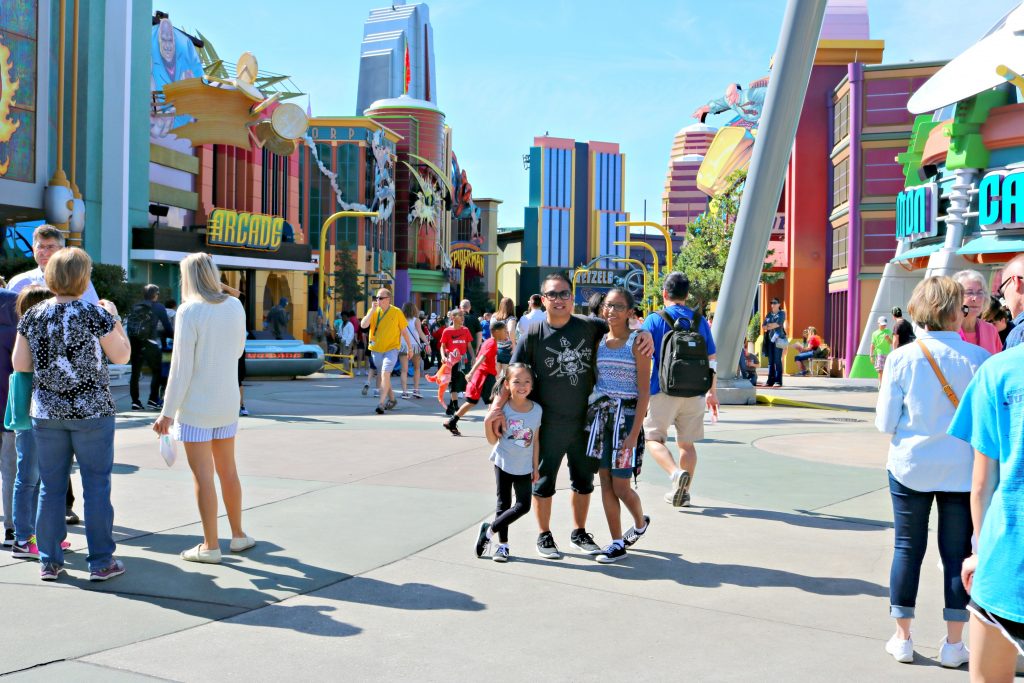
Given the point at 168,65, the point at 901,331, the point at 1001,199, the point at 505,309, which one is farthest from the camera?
the point at 168,65

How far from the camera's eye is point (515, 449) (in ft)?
19.3

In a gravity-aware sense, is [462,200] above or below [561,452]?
above

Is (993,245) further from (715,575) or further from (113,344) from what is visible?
(113,344)

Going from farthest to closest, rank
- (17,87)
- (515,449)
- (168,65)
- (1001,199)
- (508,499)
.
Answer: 1. (168,65)
2. (17,87)
3. (1001,199)
4. (508,499)
5. (515,449)

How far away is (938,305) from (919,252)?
22.2 metres

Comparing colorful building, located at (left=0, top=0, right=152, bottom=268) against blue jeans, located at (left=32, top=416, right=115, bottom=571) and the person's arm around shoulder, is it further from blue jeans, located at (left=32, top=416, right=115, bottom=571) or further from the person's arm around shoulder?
blue jeans, located at (left=32, top=416, right=115, bottom=571)

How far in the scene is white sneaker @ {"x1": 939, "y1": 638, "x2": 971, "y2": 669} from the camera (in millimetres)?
4223

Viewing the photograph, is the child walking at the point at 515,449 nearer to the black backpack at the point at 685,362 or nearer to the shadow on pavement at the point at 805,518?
the black backpack at the point at 685,362

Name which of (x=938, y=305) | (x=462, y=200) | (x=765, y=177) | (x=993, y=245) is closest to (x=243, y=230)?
(x=765, y=177)

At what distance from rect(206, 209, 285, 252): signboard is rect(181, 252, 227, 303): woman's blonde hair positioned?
27392mm

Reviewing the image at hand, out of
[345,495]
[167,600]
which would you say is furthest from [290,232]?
[167,600]

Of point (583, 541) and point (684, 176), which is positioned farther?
point (684, 176)

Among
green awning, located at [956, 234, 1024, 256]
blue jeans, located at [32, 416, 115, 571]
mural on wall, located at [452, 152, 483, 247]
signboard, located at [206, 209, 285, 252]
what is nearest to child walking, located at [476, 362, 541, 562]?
blue jeans, located at [32, 416, 115, 571]

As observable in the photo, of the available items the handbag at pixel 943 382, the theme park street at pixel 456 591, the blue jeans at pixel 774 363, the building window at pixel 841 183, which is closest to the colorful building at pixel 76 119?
the blue jeans at pixel 774 363
